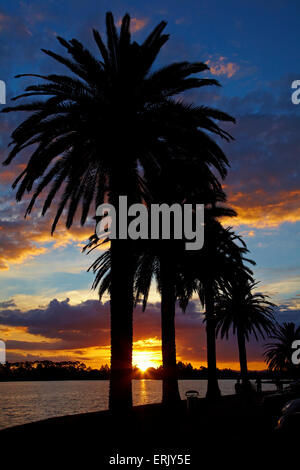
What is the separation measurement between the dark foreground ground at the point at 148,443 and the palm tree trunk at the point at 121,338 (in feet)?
2.05

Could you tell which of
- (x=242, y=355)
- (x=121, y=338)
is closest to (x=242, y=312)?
(x=242, y=355)

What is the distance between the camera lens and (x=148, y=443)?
12680 millimetres

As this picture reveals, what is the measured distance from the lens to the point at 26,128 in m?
15.5

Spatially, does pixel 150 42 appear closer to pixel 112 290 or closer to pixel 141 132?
pixel 141 132

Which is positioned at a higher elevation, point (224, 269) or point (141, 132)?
point (141, 132)

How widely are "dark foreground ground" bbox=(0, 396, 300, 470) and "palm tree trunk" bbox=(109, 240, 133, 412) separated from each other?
625 millimetres

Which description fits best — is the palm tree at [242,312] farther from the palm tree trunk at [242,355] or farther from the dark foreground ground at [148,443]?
the dark foreground ground at [148,443]

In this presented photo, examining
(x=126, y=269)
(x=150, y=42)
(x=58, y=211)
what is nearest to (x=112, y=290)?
(x=126, y=269)

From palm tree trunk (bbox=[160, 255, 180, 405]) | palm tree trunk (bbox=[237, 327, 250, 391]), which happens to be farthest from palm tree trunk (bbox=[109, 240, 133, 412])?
palm tree trunk (bbox=[237, 327, 250, 391])

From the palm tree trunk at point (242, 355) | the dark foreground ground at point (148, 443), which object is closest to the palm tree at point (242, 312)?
the palm tree trunk at point (242, 355)

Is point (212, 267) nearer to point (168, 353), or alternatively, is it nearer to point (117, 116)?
point (168, 353)

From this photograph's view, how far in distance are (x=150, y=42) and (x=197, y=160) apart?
15.5 ft

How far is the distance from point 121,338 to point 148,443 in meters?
3.12

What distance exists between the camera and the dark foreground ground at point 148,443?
997cm
